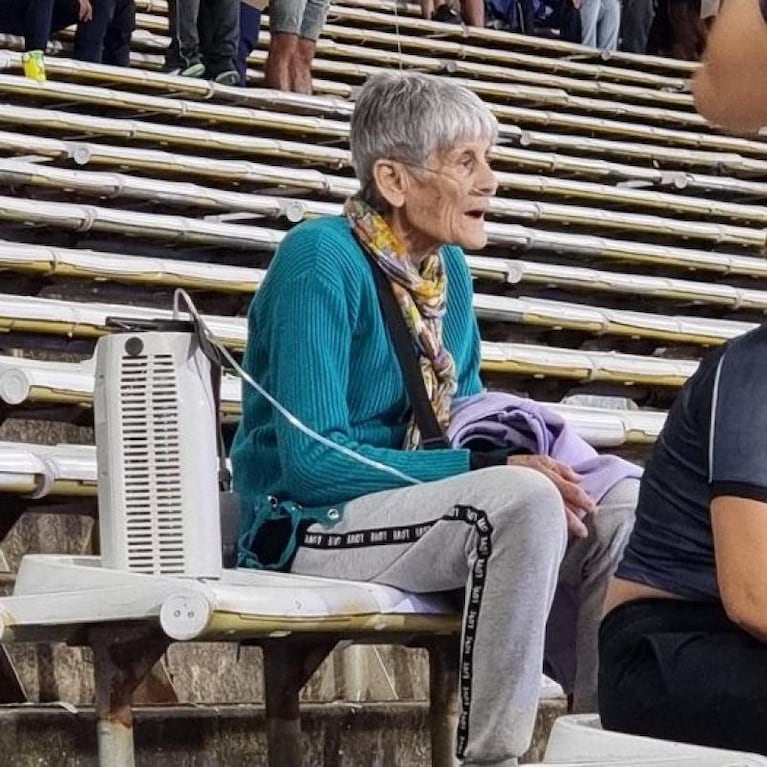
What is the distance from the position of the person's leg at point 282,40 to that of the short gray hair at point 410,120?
11.7 ft

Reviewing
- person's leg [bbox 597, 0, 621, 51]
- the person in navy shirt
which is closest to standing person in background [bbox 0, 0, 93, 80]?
person's leg [bbox 597, 0, 621, 51]

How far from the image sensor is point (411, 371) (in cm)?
267

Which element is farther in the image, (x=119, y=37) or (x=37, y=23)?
(x=119, y=37)

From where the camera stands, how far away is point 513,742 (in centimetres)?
230

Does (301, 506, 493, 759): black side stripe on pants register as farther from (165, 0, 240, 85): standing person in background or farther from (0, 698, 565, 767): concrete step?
(165, 0, 240, 85): standing person in background

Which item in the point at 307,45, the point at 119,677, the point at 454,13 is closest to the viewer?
the point at 119,677

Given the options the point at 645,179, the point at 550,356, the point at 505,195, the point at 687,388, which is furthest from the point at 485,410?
the point at 645,179

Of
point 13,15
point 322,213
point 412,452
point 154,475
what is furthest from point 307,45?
point 154,475

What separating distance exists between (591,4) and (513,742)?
721 centimetres

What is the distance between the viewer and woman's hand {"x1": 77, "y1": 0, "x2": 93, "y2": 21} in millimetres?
5867

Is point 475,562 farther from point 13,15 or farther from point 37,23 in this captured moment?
point 13,15

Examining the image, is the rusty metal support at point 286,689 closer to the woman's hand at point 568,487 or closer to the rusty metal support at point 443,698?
the rusty metal support at point 443,698

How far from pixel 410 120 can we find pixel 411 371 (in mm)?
345

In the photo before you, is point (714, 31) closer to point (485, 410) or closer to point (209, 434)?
point (209, 434)
